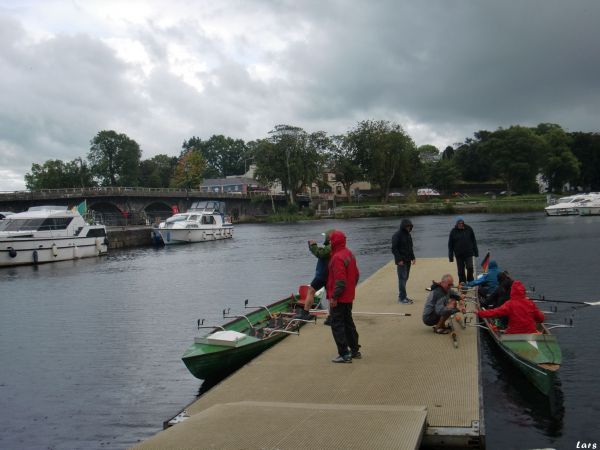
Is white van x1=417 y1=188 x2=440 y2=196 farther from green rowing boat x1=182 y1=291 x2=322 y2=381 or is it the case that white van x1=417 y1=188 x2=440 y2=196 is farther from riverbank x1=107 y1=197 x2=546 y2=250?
green rowing boat x1=182 y1=291 x2=322 y2=381

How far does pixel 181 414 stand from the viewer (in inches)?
348

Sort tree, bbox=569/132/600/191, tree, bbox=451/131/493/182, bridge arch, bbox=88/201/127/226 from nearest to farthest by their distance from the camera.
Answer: bridge arch, bbox=88/201/127/226, tree, bbox=569/132/600/191, tree, bbox=451/131/493/182

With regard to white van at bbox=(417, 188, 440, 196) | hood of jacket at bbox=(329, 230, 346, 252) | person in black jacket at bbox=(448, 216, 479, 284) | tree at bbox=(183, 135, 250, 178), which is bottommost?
person in black jacket at bbox=(448, 216, 479, 284)

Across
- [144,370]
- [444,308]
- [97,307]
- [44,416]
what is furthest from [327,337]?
[97,307]

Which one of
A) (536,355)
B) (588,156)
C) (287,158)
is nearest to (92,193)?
(287,158)

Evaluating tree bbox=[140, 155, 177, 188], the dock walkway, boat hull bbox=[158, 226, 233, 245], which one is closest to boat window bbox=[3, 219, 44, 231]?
boat hull bbox=[158, 226, 233, 245]

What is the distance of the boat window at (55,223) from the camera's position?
4431 cm

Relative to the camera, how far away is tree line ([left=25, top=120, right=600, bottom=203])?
10399cm

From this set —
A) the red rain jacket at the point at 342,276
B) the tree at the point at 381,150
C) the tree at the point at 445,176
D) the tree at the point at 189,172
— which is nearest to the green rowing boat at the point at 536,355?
the red rain jacket at the point at 342,276

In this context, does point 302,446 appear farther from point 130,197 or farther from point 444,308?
point 130,197

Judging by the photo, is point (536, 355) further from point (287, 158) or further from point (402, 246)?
point (287, 158)

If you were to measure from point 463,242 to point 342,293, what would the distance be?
344 inches

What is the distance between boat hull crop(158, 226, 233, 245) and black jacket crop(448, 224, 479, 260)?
44.5 m

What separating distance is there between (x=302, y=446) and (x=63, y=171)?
127 m
